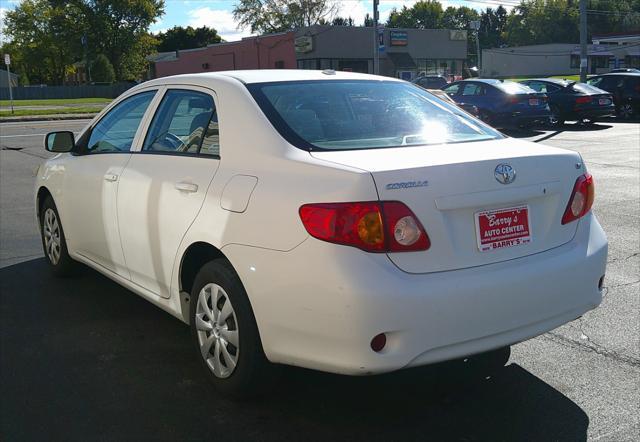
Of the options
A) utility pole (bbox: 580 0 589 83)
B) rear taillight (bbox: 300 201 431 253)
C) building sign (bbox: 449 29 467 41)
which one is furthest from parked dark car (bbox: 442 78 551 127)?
building sign (bbox: 449 29 467 41)

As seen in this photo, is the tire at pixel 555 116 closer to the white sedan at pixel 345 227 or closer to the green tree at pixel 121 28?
the white sedan at pixel 345 227

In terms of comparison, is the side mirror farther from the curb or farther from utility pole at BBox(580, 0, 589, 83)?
utility pole at BBox(580, 0, 589, 83)

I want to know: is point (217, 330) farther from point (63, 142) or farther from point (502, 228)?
point (63, 142)

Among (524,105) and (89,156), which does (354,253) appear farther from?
(524,105)

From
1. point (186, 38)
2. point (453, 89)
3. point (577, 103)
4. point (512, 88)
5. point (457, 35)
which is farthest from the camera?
point (186, 38)

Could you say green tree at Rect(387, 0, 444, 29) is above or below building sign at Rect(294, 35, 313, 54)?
above

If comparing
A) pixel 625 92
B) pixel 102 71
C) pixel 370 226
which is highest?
pixel 102 71

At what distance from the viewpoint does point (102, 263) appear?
16.3ft

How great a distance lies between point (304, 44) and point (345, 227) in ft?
179

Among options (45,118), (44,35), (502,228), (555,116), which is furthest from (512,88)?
(44,35)

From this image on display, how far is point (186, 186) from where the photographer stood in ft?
12.6

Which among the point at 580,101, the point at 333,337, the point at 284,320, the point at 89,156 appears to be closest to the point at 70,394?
the point at 284,320

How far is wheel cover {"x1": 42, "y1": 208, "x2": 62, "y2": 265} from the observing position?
575 cm

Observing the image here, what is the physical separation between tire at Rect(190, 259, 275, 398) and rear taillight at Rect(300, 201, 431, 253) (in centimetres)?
62
